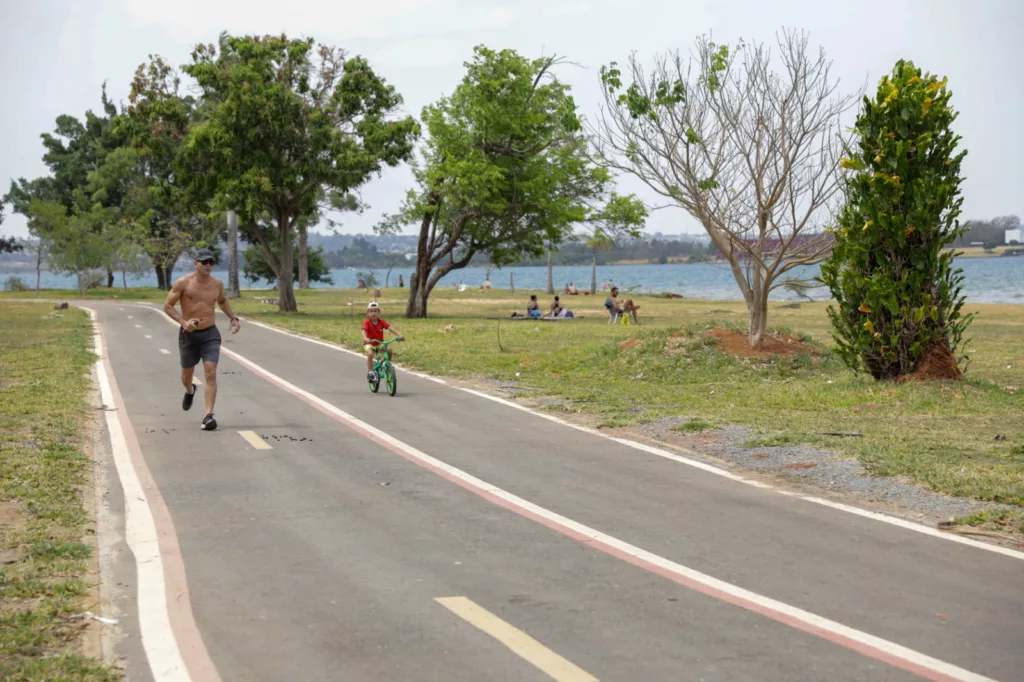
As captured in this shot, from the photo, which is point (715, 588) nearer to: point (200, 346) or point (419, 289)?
point (200, 346)

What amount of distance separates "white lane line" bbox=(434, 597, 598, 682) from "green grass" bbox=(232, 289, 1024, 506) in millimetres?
4985

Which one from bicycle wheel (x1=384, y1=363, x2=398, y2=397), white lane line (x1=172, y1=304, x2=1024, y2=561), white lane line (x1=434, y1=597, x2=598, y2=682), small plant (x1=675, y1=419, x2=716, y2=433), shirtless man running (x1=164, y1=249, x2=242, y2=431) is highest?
shirtless man running (x1=164, y1=249, x2=242, y2=431)

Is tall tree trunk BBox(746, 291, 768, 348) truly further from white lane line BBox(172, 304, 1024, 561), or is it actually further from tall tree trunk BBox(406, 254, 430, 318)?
tall tree trunk BBox(406, 254, 430, 318)

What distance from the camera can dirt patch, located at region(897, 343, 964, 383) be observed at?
16609 mm

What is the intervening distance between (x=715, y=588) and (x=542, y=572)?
3.56 ft

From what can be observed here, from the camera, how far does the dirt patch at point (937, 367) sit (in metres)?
16.6

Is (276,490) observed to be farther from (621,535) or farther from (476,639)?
(476,639)

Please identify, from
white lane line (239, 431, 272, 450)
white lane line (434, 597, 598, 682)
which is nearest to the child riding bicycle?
white lane line (239, 431, 272, 450)

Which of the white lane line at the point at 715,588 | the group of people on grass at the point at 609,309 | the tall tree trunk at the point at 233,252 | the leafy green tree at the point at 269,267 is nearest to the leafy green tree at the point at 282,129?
the group of people on grass at the point at 609,309

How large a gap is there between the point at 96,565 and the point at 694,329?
1698 cm

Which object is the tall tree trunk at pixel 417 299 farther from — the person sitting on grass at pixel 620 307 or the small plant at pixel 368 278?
the small plant at pixel 368 278

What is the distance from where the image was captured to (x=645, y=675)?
5488mm

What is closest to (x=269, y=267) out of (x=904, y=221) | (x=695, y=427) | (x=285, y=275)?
(x=285, y=275)

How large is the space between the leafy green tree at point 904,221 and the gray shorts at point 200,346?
9.07 m
